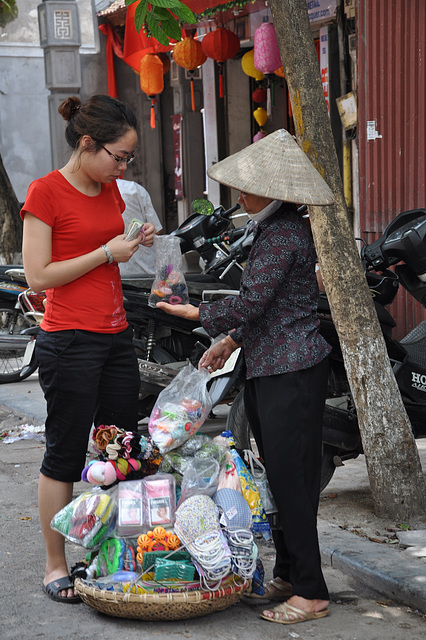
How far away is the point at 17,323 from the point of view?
9.08 meters

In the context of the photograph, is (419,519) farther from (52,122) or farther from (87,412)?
(52,122)

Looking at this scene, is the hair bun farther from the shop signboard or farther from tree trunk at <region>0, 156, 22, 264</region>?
tree trunk at <region>0, 156, 22, 264</region>

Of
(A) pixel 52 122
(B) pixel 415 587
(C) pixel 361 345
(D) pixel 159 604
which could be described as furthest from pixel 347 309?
(A) pixel 52 122

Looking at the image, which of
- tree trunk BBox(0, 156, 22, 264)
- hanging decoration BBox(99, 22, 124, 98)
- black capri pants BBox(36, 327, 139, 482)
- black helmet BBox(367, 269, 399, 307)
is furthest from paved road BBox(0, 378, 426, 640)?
hanging decoration BBox(99, 22, 124, 98)

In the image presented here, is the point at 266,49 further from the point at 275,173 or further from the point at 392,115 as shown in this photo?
the point at 275,173

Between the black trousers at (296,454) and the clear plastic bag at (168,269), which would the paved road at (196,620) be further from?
the clear plastic bag at (168,269)

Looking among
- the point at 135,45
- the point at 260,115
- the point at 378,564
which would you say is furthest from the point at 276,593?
the point at 135,45

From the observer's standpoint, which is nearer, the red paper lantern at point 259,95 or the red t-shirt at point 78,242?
the red t-shirt at point 78,242

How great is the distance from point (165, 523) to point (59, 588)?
0.59 meters

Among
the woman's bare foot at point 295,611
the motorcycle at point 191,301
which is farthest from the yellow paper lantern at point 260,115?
the woman's bare foot at point 295,611

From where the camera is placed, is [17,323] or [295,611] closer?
[295,611]

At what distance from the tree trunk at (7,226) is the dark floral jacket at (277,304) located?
27.0 ft

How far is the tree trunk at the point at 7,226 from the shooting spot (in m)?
11.0

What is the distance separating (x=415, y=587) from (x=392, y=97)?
5.14 meters
